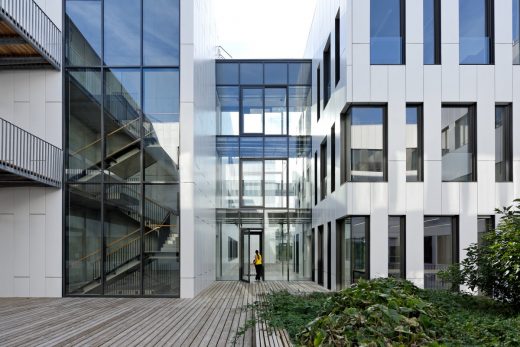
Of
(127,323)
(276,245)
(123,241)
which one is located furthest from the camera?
(276,245)

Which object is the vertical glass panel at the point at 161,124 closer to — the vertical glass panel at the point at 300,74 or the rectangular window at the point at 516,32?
the rectangular window at the point at 516,32

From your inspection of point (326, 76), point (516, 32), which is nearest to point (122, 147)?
point (326, 76)

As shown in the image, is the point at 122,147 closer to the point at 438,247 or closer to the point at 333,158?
the point at 333,158

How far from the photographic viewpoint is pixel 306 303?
32.7 feet

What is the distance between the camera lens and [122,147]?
14.6 meters

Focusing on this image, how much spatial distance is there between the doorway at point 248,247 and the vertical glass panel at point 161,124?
937cm

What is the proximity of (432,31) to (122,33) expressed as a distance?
8.97 meters

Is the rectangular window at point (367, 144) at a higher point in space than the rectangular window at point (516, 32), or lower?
lower

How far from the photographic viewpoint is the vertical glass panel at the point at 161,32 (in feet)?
48.5

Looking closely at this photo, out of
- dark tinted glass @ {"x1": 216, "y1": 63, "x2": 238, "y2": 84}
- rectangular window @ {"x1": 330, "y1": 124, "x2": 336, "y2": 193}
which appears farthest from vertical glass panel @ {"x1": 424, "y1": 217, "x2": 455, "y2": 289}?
dark tinted glass @ {"x1": 216, "y1": 63, "x2": 238, "y2": 84}

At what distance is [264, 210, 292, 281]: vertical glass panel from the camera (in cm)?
2314

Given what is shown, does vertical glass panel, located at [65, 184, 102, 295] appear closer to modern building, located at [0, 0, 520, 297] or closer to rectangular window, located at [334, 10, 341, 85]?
modern building, located at [0, 0, 520, 297]

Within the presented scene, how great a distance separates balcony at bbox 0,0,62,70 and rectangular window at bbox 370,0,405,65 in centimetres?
897

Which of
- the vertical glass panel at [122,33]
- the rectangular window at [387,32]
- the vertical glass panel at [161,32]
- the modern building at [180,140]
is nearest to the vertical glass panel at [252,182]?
the modern building at [180,140]
